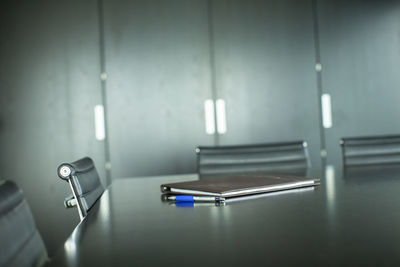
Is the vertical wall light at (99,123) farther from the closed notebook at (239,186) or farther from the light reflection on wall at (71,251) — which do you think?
the light reflection on wall at (71,251)

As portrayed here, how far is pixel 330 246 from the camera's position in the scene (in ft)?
1.89

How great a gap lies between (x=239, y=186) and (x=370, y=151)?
50.3 inches

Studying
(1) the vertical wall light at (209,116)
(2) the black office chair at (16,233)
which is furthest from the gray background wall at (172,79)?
(2) the black office chair at (16,233)

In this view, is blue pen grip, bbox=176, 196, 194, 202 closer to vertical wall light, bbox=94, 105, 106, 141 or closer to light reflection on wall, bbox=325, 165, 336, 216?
→ light reflection on wall, bbox=325, 165, 336, 216

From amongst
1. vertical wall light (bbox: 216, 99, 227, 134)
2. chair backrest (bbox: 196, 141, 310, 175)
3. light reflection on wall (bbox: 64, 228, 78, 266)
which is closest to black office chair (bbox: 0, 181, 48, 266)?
light reflection on wall (bbox: 64, 228, 78, 266)

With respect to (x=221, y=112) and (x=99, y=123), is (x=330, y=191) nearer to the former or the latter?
(x=221, y=112)

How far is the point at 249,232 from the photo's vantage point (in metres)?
0.69

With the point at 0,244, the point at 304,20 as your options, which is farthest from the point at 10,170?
the point at 0,244

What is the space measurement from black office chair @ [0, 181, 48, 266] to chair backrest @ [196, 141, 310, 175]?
4.41 ft

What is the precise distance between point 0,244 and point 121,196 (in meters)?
0.69

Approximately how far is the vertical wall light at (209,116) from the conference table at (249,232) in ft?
8.52

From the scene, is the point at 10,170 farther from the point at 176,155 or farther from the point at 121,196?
the point at 121,196

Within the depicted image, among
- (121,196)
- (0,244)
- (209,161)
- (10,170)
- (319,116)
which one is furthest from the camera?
(319,116)

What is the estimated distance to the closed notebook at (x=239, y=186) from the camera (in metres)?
1.04
